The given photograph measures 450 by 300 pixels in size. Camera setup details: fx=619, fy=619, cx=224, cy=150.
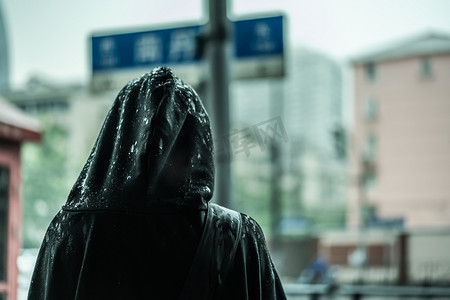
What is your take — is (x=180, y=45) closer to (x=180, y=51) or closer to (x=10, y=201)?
(x=180, y=51)

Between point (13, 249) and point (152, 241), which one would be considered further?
point (13, 249)

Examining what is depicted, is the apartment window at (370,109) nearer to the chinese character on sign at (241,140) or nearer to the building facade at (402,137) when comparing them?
the building facade at (402,137)

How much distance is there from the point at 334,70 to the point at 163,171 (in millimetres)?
17525

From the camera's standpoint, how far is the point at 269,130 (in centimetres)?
381

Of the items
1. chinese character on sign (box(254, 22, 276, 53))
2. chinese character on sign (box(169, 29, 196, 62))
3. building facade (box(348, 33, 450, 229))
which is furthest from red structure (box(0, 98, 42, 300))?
building facade (box(348, 33, 450, 229))

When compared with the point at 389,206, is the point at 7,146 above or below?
above

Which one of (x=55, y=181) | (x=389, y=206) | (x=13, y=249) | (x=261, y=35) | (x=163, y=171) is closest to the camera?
(x=163, y=171)

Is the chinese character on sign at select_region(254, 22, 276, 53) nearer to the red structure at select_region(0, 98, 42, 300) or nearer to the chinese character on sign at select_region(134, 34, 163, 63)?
the chinese character on sign at select_region(134, 34, 163, 63)

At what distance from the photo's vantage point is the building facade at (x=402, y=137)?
723 inches

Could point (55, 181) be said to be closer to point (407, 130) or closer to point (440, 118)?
point (440, 118)

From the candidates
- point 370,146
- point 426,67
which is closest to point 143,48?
point 426,67

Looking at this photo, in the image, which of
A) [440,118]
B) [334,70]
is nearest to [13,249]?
[334,70]

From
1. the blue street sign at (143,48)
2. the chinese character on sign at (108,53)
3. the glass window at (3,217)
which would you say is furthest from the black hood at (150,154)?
the glass window at (3,217)

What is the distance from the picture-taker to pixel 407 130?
2386 centimetres
